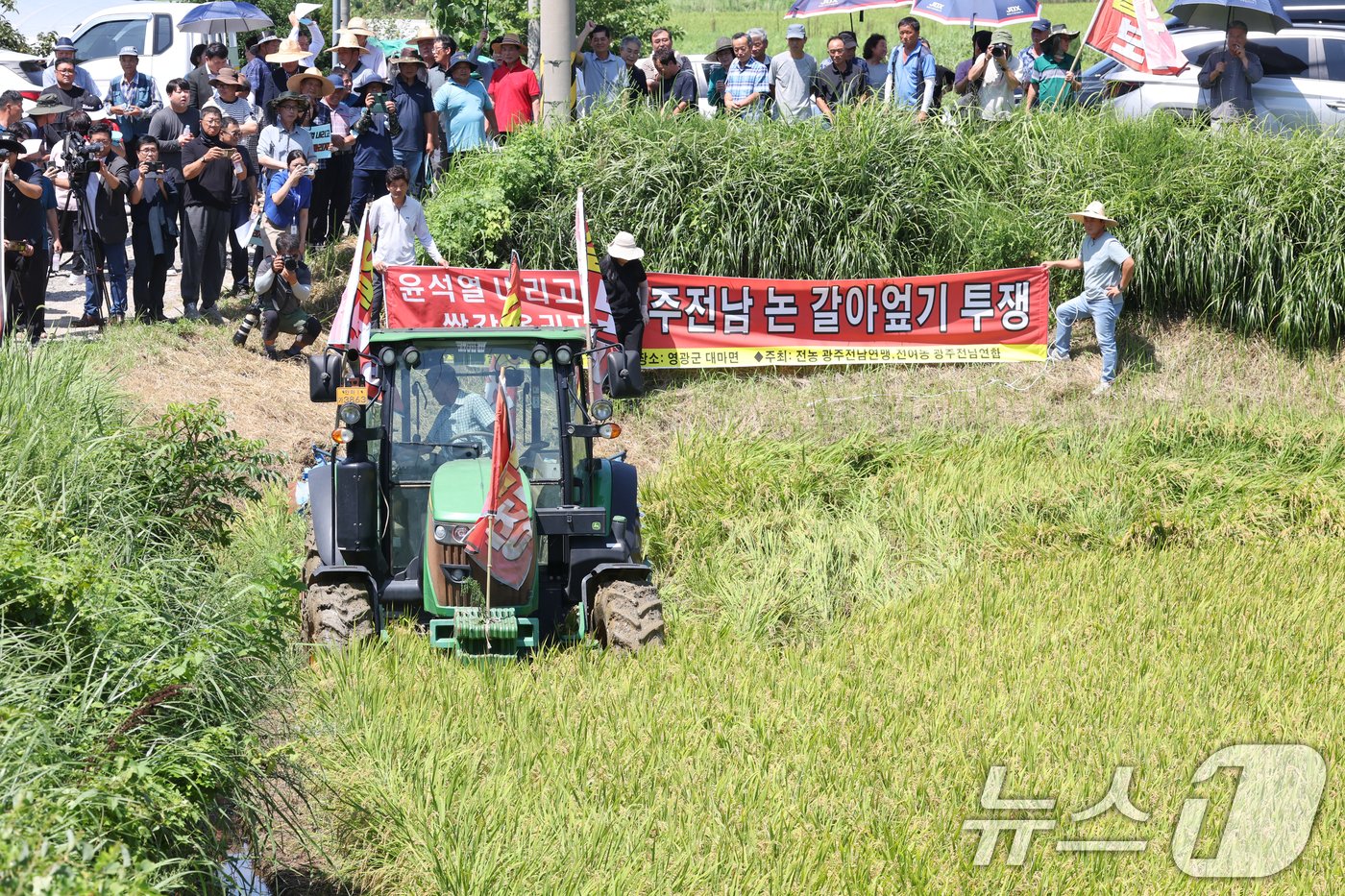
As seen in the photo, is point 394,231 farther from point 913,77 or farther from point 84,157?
point 913,77

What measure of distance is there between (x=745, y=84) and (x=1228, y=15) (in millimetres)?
5033

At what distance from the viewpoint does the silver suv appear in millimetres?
16656

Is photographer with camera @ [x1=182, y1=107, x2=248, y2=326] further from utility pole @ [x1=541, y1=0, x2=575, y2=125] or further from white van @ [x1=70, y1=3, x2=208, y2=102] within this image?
white van @ [x1=70, y1=3, x2=208, y2=102]

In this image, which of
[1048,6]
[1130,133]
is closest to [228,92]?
[1130,133]

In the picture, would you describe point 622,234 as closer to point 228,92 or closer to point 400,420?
point 228,92

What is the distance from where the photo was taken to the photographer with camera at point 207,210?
1430 centimetres

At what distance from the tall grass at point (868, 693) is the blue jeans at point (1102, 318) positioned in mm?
2543

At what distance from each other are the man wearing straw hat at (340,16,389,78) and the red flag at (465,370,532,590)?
9445mm

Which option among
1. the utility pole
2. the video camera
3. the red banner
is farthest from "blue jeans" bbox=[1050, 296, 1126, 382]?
the video camera

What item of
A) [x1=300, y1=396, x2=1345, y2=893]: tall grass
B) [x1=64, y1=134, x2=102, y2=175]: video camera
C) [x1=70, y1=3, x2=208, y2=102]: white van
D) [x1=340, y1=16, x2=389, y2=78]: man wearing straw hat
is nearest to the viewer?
[x1=300, y1=396, x2=1345, y2=893]: tall grass

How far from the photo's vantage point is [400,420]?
8828 mm

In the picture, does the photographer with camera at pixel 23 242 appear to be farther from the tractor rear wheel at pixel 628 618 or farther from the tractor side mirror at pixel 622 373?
the tractor rear wheel at pixel 628 618

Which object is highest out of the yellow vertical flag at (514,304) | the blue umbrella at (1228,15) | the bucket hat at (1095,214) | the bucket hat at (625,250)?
the blue umbrella at (1228,15)

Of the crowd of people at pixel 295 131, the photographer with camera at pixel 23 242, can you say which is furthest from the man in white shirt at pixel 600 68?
the photographer with camera at pixel 23 242
